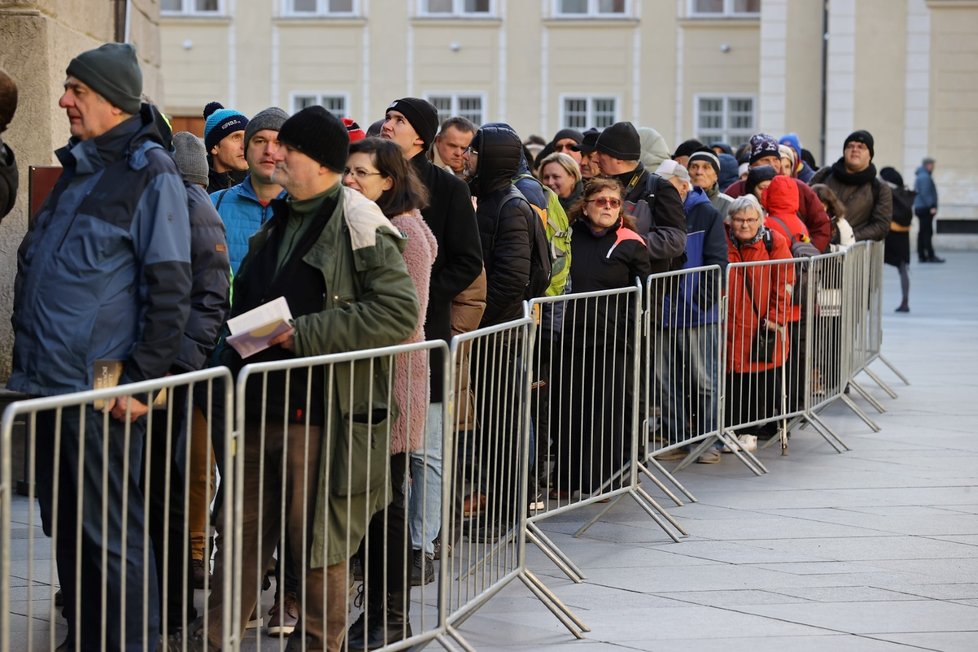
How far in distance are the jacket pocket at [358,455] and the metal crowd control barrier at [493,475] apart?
1.64ft

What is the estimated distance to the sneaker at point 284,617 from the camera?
586cm

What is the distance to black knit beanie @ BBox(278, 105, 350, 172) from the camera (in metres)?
5.19

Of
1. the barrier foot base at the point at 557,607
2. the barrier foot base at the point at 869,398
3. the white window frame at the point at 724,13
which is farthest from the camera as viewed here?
the white window frame at the point at 724,13

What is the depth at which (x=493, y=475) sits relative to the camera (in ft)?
19.8

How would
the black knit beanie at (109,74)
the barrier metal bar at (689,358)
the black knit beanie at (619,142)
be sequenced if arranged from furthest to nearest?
the black knit beanie at (619,142), the barrier metal bar at (689,358), the black knit beanie at (109,74)

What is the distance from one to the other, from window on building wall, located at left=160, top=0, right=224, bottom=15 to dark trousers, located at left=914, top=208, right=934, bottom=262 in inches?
693

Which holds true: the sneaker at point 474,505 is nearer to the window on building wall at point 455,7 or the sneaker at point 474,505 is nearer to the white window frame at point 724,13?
the white window frame at point 724,13

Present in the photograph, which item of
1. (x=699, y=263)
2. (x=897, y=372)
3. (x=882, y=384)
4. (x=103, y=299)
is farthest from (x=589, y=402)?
(x=897, y=372)

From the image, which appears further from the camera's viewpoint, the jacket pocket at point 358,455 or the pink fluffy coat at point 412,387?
the pink fluffy coat at point 412,387

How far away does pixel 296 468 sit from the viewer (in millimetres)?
5012

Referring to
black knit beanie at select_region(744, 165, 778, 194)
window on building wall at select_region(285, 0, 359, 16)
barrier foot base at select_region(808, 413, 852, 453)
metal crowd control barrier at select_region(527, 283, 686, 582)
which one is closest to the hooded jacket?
metal crowd control barrier at select_region(527, 283, 686, 582)

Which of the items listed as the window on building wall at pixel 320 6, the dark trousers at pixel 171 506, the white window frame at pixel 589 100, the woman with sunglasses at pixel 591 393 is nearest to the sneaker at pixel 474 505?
the dark trousers at pixel 171 506

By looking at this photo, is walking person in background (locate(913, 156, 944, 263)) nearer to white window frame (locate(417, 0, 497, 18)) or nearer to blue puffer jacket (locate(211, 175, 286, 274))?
white window frame (locate(417, 0, 497, 18))

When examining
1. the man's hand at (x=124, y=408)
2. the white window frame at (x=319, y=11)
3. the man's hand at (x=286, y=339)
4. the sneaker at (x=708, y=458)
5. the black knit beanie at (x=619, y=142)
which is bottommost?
the sneaker at (x=708, y=458)
